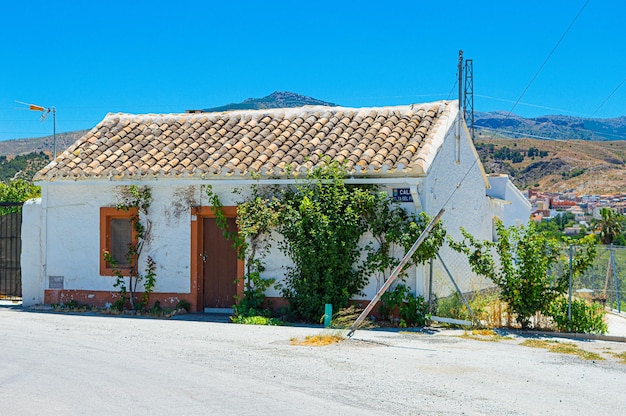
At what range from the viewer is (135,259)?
632 inches

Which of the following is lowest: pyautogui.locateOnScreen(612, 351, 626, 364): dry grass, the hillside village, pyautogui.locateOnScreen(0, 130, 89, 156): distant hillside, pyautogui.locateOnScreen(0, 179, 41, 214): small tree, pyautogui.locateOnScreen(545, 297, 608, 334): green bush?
pyautogui.locateOnScreen(612, 351, 626, 364): dry grass

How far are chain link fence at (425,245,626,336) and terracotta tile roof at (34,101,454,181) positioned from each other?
Answer: 2423 millimetres

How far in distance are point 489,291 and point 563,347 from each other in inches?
137

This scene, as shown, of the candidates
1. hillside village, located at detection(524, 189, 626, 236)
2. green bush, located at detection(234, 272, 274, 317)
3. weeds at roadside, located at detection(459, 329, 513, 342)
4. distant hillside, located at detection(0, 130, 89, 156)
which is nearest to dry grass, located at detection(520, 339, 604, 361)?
weeds at roadside, located at detection(459, 329, 513, 342)

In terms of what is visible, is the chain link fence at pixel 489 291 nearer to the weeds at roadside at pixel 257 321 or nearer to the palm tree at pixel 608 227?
the weeds at roadside at pixel 257 321

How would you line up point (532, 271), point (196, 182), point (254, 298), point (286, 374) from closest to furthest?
point (286, 374) → point (532, 271) → point (254, 298) → point (196, 182)

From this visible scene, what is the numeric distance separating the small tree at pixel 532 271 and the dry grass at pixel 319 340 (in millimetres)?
3242

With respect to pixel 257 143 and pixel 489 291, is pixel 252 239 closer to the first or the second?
pixel 257 143

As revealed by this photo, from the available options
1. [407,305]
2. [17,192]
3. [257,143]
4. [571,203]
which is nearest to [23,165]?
[17,192]

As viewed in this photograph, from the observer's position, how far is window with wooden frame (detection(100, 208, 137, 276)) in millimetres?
16141

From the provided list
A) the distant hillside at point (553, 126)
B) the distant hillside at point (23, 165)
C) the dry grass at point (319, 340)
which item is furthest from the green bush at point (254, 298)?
the distant hillside at point (553, 126)

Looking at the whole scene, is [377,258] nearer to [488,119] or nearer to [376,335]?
[376,335]

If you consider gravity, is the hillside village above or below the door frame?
above

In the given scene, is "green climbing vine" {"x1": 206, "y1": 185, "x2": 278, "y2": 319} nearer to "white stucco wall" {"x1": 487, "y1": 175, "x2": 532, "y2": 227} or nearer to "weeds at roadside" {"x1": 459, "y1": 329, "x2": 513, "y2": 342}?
"weeds at roadside" {"x1": 459, "y1": 329, "x2": 513, "y2": 342}
